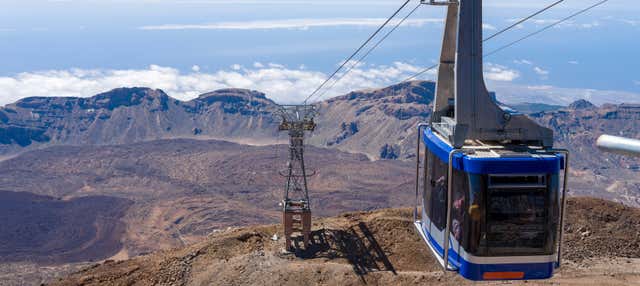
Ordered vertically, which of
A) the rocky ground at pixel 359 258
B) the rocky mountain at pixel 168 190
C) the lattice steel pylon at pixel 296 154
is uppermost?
the lattice steel pylon at pixel 296 154

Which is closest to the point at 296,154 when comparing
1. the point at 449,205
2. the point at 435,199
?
the point at 435,199

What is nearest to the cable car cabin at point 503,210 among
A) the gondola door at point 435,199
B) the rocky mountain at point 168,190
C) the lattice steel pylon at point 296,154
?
the gondola door at point 435,199

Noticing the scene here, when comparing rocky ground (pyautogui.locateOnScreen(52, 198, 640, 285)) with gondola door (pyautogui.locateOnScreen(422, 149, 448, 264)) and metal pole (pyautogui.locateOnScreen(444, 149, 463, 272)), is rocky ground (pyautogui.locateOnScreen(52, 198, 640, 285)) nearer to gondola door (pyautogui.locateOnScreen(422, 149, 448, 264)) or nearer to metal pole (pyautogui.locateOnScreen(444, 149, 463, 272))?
gondola door (pyautogui.locateOnScreen(422, 149, 448, 264))

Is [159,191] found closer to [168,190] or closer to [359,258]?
[168,190]

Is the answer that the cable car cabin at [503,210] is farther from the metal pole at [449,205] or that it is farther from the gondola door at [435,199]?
the gondola door at [435,199]

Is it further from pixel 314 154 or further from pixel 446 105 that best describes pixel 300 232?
pixel 314 154
